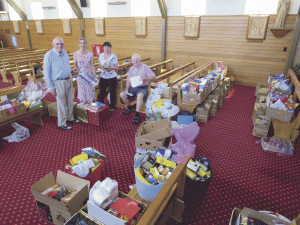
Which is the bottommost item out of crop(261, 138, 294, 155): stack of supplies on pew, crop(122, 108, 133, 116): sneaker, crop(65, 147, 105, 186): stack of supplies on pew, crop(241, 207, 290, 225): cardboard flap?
crop(261, 138, 294, 155): stack of supplies on pew

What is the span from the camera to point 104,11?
8.82 meters

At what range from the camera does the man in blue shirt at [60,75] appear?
3211mm

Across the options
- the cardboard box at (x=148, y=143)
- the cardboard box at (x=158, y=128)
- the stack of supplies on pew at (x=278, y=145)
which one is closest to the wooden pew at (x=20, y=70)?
the cardboard box at (x=158, y=128)

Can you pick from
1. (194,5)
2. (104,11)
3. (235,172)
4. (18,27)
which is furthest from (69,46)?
(235,172)

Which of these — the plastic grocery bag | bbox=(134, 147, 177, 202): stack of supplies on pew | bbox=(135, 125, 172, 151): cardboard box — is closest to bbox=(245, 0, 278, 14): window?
bbox=(135, 125, 172, 151): cardboard box

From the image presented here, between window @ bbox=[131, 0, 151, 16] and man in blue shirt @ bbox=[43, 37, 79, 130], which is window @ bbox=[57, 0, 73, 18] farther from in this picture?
man in blue shirt @ bbox=[43, 37, 79, 130]

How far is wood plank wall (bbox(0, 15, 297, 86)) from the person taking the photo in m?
6.46

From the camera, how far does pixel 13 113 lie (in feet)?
11.1

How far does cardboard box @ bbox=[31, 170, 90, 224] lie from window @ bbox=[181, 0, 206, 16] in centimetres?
694

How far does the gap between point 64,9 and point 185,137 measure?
9.98 meters

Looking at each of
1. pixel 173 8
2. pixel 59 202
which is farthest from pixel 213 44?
pixel 59 202

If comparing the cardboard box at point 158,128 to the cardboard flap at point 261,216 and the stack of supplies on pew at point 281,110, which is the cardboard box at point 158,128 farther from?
the stack of supplies on pew at point 281,110

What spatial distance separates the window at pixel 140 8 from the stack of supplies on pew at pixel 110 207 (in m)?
7.74

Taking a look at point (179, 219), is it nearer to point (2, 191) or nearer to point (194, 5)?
point (2, 191)
